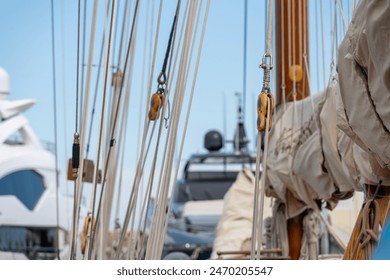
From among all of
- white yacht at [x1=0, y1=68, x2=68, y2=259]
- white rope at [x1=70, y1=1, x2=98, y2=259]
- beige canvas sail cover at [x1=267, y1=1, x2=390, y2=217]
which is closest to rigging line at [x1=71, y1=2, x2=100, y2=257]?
white rope at [x1=70, y1=1, x2=98, y2=259]

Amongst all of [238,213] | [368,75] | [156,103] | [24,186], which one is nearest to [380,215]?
[156,103]

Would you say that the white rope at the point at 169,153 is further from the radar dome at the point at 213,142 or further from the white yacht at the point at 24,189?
the radar dome at the point at 213,142

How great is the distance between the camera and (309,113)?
18.8ft

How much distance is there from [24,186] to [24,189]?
0.07 m

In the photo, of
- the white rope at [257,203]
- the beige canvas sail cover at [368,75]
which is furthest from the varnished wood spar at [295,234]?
the beige canvas sail cover at [368,75]

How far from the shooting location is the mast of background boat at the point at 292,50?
22.6 feet

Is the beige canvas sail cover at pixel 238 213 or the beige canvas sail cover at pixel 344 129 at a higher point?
the beige canvas sail cover at pixel 344 129

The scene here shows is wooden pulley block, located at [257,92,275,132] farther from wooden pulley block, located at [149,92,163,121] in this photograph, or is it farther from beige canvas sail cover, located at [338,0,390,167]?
wooden pulley block, located at [149,92,163,121]

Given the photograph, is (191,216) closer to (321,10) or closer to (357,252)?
(321,10)

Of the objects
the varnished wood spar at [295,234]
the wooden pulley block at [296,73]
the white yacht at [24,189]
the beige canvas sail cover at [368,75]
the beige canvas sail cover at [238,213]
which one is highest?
the beige canvas sail cover at [368,75]

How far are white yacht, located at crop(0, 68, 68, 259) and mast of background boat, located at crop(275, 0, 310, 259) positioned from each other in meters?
12.0

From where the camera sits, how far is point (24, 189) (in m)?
19.5

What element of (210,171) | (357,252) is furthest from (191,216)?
(357,252)
